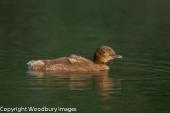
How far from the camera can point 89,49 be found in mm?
22734

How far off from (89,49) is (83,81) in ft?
16.3

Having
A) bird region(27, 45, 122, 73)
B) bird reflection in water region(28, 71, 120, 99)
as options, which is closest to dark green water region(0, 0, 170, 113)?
bird reflection in water region(28, 71, 120, 99)

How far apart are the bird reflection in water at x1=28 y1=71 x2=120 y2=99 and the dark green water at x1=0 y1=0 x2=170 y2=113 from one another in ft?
0.06

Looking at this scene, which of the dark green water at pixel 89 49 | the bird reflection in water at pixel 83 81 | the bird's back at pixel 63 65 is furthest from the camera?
the bird's back at pixel 63 65

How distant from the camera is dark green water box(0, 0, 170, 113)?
15945mm

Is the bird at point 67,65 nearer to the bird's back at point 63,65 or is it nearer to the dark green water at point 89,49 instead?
the bird's back at point 63,65

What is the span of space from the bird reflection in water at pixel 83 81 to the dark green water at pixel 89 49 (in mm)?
19

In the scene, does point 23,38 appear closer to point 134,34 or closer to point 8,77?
point 134,34

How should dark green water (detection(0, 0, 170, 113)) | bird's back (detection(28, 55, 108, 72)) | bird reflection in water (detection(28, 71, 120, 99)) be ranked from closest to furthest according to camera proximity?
dark green water (detection(0, 0, 170, 113)) → bird reflection in water (detection(28, 71, 120, 99)) → bird's back (detection(28, 55, 108, 72))

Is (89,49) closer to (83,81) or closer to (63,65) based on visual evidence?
(63,65)

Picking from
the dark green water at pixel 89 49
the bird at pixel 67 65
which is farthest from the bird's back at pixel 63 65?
the dark green water at pixel 89 49

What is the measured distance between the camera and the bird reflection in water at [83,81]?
17.0m

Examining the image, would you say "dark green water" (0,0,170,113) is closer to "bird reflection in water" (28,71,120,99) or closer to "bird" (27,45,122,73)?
"bird reflection in water" (28,71,120,99)

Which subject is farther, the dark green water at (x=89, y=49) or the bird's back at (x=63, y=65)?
the bird's back at (x=63, y=65)
